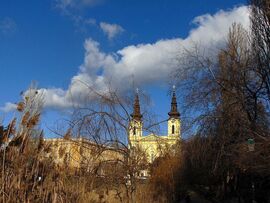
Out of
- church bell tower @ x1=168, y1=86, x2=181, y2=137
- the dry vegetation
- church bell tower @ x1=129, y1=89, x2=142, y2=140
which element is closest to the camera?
the dry vegetation

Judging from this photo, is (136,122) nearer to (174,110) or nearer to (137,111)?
(137,111)

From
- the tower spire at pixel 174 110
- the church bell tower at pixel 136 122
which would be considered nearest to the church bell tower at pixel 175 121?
the tower spire at pixel 174 110

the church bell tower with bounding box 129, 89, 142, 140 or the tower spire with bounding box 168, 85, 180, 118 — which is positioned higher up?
the tower spire with bounding box 168, 85, 180, 118

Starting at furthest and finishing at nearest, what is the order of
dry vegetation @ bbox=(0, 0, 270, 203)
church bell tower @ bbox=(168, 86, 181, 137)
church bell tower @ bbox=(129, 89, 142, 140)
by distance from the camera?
church bell tower @ bbox=(168, 86, 181, 137), church bell tower @ bbox=(129, 89, 142, 140), dry vegetation @ bbox=(0, 0, 270, 203)

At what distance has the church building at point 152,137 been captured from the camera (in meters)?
15.3

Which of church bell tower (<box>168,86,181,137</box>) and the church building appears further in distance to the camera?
church bell tower (<box>168,86,181,137</box>)

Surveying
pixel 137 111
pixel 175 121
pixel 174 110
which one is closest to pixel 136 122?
pixel 137 111

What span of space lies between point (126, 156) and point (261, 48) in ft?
27.0

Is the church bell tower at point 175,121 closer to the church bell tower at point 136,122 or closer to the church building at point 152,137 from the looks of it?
the church building at point 152,137

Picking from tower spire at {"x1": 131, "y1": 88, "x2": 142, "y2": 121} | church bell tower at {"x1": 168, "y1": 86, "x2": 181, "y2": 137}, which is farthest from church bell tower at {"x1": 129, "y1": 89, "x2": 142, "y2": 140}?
church bell tower at {"x1": 168, "y1": 86, "x2": 181, "y2": 137}

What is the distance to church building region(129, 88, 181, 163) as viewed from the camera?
15328 millimetres

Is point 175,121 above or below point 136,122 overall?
above

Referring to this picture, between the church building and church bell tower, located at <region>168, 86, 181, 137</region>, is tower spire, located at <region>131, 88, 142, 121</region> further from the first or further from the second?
church bell tower, located at <region>168, 86, 181, 137</region>

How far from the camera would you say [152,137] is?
16156 millimetres
